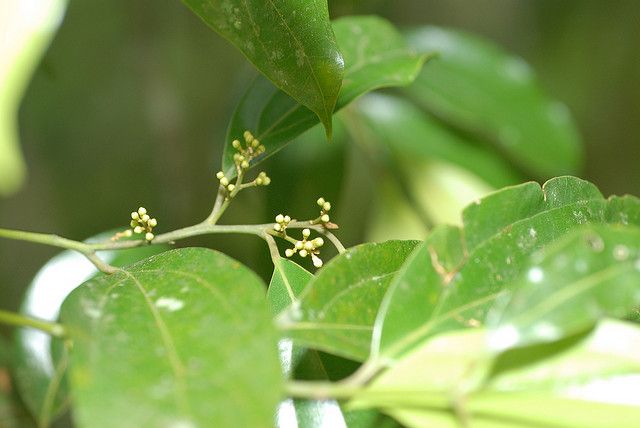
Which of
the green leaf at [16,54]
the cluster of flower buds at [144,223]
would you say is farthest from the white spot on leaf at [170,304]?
the green leaf at [16,54]

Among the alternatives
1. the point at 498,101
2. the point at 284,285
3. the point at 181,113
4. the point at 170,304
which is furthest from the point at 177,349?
the point at 181,113

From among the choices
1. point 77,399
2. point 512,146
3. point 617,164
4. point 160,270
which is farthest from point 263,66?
point 617,164

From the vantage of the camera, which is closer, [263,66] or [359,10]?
[263,66]

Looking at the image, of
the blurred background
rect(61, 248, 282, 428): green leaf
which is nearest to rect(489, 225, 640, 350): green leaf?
rect(61, 248, 282, 428): green leaf

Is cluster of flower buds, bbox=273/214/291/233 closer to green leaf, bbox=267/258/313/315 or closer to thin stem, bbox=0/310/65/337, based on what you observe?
green leaf, bbox=267/258/313/315

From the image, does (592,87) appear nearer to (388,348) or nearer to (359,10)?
(359,10)

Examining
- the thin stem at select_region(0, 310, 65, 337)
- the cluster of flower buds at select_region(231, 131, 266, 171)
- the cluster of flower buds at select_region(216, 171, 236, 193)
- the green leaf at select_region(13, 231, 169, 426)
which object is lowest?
the green leaf at select_region(13, 231, 169, 426)
